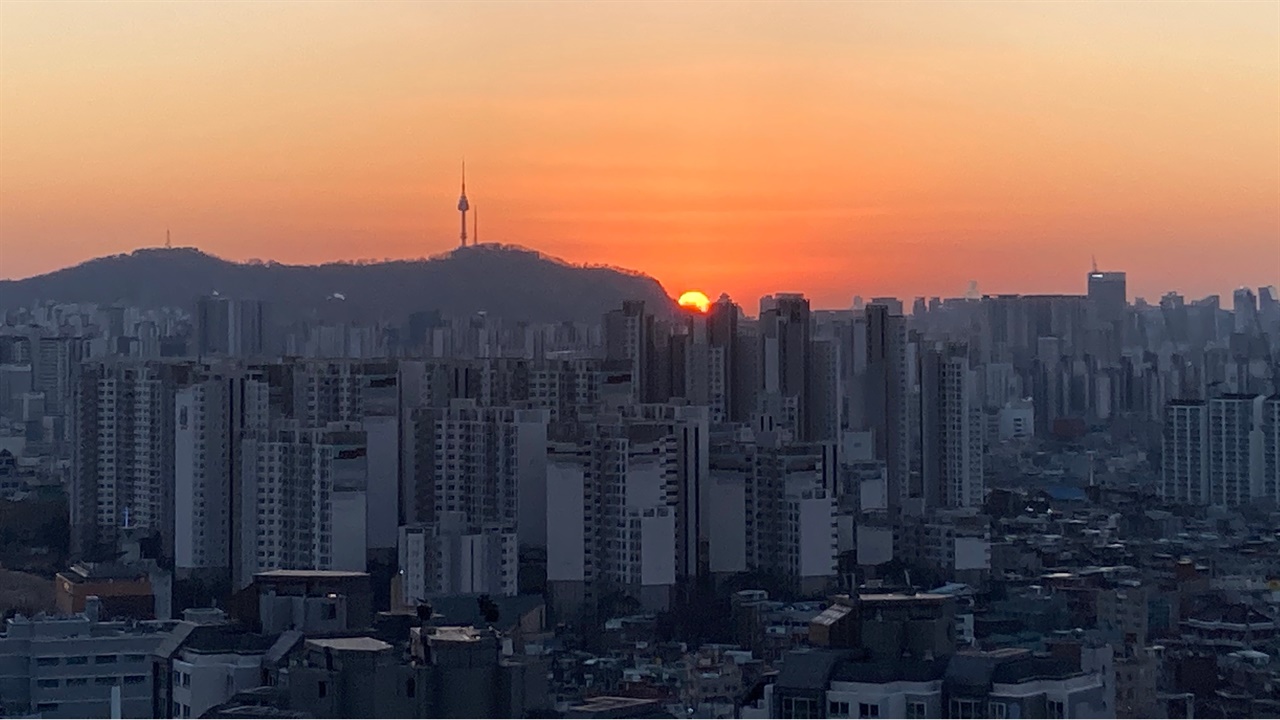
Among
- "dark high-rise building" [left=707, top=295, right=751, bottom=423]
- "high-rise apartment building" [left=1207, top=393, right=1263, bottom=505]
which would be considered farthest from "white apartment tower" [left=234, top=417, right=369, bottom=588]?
"high-rise apartment building" [left=1207, top=393, right=1263, bottom=505]

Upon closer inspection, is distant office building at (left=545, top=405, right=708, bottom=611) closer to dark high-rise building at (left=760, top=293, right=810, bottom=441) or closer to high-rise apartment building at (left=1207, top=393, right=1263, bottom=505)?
dark high-rise building at (left=760, top=293, right=810, bottom=441)

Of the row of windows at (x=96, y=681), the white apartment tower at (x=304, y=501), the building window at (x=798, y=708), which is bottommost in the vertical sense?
the row of windows at (x=96, y=681)

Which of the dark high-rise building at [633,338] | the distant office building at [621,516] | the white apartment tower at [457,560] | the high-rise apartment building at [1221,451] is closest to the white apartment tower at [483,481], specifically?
the white apartment tower at [457,560]

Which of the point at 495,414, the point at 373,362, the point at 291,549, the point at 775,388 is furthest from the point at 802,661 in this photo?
the point at 775,388

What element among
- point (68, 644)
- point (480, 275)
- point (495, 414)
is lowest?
point (68, 644)

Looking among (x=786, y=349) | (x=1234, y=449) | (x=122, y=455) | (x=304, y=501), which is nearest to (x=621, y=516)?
(x=304, y=501)

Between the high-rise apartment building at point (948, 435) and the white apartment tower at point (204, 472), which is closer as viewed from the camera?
the white apartment tower at point (204, 472)

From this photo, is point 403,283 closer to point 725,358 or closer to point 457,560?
point 725,358

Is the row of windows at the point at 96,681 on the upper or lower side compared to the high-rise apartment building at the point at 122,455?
lower

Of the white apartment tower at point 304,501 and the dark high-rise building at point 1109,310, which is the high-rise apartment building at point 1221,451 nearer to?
the dark high-rise building at point 1109,310

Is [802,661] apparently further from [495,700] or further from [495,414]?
[495,414]
